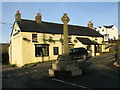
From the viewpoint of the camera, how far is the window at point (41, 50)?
20781mm

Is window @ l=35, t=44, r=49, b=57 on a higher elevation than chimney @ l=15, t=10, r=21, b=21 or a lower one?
lower

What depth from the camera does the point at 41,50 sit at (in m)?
21.1

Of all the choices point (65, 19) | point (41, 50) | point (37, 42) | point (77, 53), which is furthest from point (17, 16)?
point (65, 19)

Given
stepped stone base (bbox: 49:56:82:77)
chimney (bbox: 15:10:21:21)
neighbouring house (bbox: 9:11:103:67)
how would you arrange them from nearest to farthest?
stepped stone base (bbox: 49:56:82:77) < neighbouring house (bbox: 9:11:103:67) < chimney (bbox: 15:10:21:21)

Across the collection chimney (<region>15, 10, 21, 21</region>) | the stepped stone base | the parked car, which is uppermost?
chimney (<region>15, 10, 21, 21</region>)

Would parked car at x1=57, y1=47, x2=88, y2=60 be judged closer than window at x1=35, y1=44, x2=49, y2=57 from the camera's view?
Yes

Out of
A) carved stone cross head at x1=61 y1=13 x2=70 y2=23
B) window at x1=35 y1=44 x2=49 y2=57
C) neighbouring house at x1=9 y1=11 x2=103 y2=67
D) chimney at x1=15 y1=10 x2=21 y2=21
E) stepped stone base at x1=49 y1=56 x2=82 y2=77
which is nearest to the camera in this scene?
stepped stone base at x1=49 y1=56 x2=82 y2=77

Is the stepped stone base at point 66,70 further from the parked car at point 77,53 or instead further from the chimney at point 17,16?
the chimney at point 17,16

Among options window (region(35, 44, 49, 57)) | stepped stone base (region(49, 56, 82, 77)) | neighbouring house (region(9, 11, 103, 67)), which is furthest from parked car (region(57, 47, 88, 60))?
stepped stone base (region(49, 56, 82, 77))

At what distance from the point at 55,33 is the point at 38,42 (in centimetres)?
408

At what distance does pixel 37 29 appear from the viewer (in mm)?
21578

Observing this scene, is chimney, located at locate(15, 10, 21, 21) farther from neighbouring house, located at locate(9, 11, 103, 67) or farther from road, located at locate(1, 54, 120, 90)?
road, located at locate(1, 54, 120, 90)

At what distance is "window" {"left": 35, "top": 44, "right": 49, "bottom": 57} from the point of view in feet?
68.2

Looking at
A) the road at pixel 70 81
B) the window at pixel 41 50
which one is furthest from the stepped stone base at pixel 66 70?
the window at pixel 41 50
